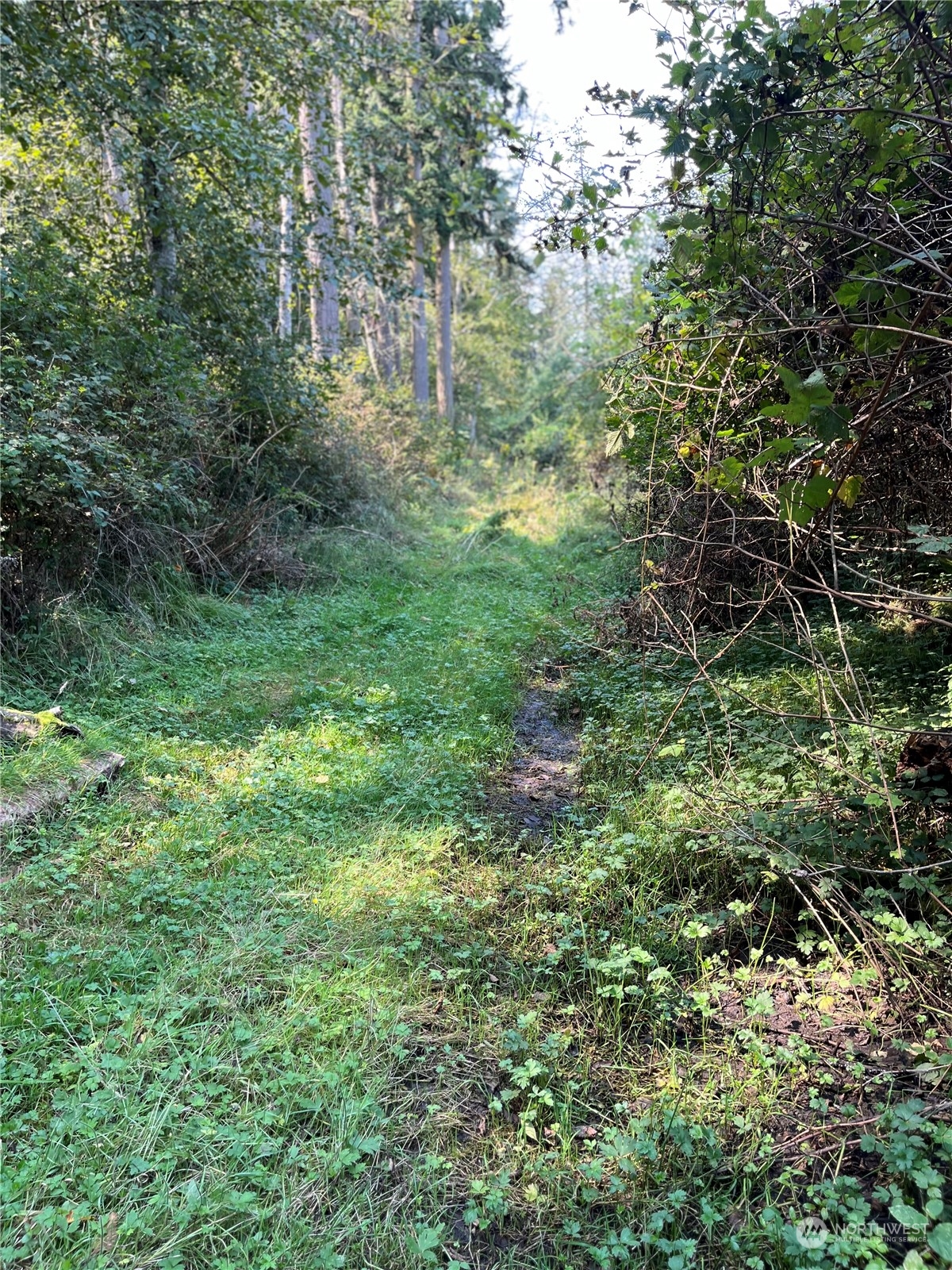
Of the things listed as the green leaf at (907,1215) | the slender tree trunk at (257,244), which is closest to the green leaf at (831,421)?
the green leaf at (907,1215)

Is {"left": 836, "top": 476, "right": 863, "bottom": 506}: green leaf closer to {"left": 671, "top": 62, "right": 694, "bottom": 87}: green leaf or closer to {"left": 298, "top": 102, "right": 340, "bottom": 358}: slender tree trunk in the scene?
Answer: {"left": 671, "top": 62, "right": 694, "bottom": 87}: green leaf

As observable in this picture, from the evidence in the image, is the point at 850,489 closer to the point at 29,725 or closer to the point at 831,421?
the point at 831,421

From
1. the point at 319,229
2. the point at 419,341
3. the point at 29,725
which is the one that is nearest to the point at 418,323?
the point at 419,341

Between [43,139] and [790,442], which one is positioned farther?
[43,139]

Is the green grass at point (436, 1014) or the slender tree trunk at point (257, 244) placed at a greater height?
the slender tree trunk at point (257, 244)

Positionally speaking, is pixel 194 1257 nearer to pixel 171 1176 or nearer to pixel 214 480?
pixel 171 1176

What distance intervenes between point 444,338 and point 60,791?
2028 cm

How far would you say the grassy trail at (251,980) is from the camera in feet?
6.07

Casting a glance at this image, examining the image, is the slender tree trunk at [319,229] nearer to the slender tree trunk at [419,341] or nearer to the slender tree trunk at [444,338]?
the slender tree trunk at [419,341]

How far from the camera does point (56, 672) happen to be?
476cm

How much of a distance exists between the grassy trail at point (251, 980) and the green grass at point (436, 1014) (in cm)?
1

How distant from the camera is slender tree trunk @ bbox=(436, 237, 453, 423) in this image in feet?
67.9

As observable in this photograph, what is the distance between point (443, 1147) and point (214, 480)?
7.08m

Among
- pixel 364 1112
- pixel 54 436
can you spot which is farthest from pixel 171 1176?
pixel 54 436
